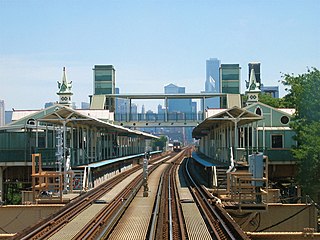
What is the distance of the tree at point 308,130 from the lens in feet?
82.4

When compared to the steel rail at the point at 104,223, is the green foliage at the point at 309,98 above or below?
above

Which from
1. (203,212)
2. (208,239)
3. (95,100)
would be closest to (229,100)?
(95,100)

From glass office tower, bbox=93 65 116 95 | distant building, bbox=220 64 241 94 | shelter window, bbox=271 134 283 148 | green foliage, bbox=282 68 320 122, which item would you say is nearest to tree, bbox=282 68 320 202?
green foliage, bbox=282 68 320 122

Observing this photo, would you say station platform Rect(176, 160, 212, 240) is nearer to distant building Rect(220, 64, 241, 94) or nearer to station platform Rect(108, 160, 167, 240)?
station platform Rect(108, 160, 167, 240)

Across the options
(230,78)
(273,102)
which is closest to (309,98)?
(273,102)

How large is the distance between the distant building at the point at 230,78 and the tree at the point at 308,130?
42020 mm

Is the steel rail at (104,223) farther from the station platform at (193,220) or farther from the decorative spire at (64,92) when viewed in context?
the decorative spire at (64,92)

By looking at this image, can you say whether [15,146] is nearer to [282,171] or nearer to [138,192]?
[138,192]

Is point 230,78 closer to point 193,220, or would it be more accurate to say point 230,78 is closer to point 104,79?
point 104,79

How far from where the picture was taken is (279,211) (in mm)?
20953

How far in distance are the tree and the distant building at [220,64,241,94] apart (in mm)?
42020

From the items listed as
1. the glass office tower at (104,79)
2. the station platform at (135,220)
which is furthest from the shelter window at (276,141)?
the glass office tower at (104,79)

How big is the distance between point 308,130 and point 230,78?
48372 mm

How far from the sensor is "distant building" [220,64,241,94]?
73688 mm
